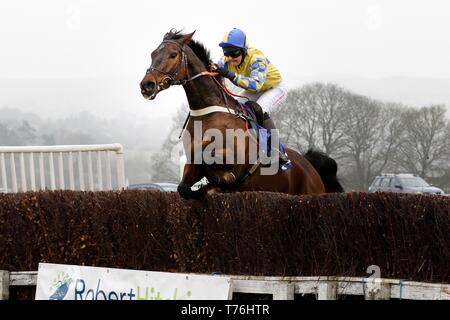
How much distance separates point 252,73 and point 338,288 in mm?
2815

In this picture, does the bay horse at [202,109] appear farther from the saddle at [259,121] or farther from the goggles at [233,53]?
the goggles at [233,53]

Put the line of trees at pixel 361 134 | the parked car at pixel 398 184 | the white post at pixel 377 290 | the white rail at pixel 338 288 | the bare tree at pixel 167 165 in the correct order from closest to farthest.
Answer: the white rail at pixel 338 288 < the white post at pixel 377 290 < the parked car at pixel 398 184 < the line of trees at pixel 361 134 < the bare tree at pixel 167 165

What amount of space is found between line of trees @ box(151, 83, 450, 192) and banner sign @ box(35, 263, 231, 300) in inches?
1858

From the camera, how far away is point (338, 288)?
17.6 feet

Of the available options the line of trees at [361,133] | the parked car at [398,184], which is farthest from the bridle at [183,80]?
the line of trees at [361,133]

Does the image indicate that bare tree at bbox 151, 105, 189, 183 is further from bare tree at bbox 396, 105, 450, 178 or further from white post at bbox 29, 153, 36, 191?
white post at bbox 29, 153, 36, 191

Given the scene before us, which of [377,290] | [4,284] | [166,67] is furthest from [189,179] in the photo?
[377,290]

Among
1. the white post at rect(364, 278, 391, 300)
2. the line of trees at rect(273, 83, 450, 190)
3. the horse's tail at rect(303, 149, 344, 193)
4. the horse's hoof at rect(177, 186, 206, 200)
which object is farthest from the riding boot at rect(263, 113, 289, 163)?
the line of trees at rect(273, 83, 450, 190)

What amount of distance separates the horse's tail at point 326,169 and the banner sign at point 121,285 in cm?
413

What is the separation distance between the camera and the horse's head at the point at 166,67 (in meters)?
6.56

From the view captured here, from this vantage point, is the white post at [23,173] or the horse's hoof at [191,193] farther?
the white post at [23,173]

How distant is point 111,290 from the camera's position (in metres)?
5.89
